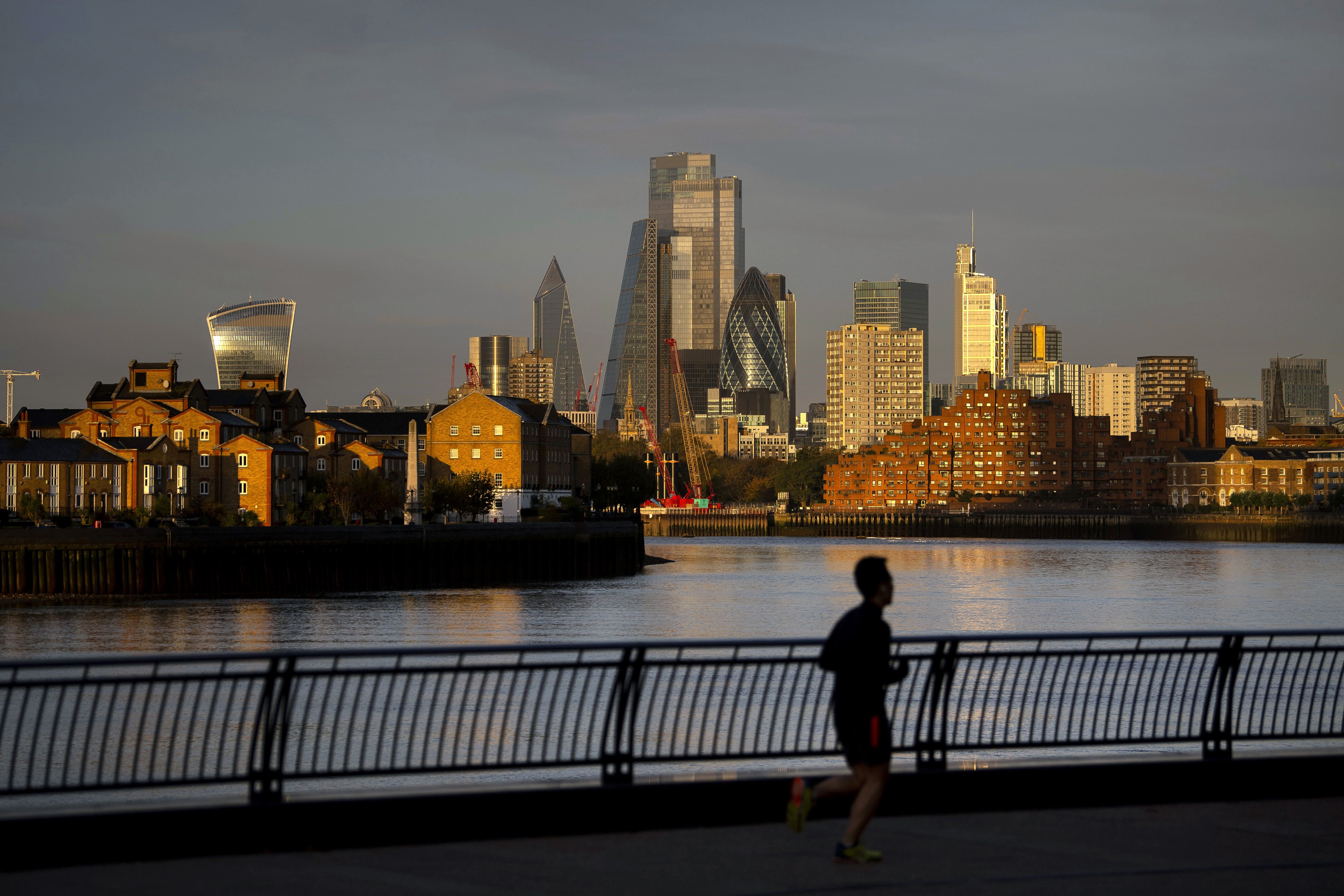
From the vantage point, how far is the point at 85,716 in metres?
31.9

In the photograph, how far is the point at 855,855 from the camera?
1005 cm

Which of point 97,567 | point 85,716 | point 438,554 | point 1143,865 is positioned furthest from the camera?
point 438,554

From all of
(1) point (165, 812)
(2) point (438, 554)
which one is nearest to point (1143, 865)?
(1) point (165, 812)

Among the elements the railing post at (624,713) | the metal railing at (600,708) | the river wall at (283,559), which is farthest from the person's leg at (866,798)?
the river wall at (283,559)

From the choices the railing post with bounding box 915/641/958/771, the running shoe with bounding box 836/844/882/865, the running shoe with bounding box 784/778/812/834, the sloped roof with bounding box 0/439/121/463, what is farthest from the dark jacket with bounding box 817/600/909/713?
the sloped roof with bounding box 0/439/121/463

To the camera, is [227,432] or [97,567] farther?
[227,432]

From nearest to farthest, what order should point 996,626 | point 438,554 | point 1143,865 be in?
point 1143,865 < point 996,626 < point 438,554

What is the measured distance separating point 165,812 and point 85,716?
2368 centimetres

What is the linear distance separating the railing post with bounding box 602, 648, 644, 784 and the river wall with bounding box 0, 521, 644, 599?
64.8 metres

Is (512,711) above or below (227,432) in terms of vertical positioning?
below

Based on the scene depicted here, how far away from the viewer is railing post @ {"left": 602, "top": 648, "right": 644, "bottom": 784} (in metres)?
11.5

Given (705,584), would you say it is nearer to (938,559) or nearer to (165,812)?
(938,559)

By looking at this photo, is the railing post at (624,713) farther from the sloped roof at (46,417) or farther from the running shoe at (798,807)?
the sloped roof at (46,417)

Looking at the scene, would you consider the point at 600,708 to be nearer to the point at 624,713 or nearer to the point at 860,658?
the point at 624,713
